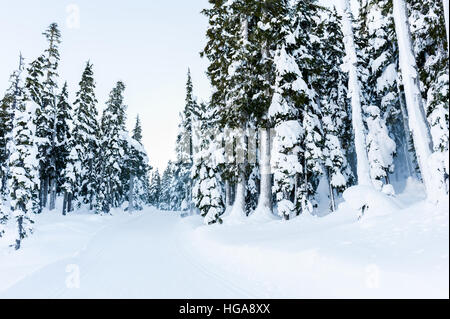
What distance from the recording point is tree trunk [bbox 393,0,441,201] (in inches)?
300

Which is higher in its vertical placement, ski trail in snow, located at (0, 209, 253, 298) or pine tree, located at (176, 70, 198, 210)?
pine tree, located at (176, 70, 198, 210)

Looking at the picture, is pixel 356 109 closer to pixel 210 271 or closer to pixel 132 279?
pixel 210 271

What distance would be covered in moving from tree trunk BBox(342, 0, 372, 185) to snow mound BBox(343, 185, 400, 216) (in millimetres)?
1199

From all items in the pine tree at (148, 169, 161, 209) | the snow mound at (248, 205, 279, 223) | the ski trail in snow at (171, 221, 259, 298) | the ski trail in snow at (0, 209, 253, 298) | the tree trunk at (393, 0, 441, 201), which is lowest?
the ski trail in snow at (0, 209, 253, 298)

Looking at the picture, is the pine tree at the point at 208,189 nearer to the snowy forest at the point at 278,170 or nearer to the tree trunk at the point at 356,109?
the snowy forest at the point at 278,170

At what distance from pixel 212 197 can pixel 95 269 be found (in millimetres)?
10637

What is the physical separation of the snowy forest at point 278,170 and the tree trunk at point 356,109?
49mm

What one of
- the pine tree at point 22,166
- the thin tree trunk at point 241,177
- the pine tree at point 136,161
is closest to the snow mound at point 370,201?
the thin tree trunk at point 241,177

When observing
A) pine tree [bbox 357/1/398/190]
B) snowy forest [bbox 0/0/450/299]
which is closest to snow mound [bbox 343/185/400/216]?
snowy forest [bbox 0/0/450/299]

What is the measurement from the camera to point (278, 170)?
15.3 meters

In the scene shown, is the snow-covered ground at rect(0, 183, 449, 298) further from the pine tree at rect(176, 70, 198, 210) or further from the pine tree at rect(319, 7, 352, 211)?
the pine tree at rect(176, 70, 198, 210)

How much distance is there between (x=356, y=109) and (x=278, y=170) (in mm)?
5057

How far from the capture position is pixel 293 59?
1517cm

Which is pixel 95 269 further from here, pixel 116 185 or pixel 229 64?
pixel 116 185
